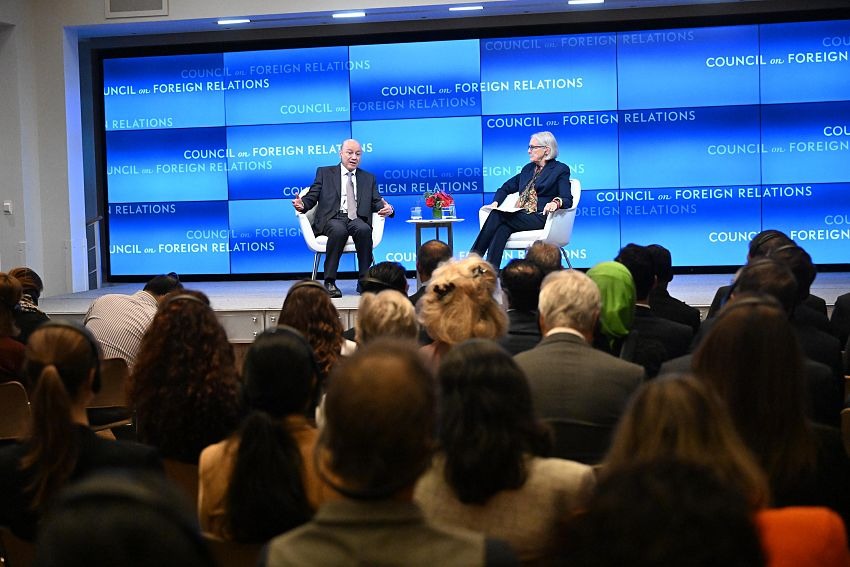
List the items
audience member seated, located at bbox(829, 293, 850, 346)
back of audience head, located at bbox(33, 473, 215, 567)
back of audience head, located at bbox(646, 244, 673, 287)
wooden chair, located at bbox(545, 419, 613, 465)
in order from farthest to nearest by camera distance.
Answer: audience member seated, located at bbox(829, 293, 850, 346) < back of audience head, located at bbox(646, 244, 673, 287) < wooden chair, located at bbox(545, 419, 613, 465) < back of audience head, located at bbox(33, 473, 215, 567)

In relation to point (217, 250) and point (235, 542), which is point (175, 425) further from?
point (217, 250)

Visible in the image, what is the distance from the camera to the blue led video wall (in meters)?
9.82

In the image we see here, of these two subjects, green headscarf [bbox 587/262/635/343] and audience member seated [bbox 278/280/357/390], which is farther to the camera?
green headscarf [bbox 587/262/635/343]

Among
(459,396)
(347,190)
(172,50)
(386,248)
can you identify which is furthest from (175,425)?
(172,50)

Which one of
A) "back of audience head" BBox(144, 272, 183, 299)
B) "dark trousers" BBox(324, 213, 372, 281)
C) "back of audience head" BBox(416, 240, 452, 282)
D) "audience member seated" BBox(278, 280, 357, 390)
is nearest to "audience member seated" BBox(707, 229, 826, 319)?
"back of audience head" BBox(416, 240, 452, 282)

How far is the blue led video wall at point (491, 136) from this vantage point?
9820 mm

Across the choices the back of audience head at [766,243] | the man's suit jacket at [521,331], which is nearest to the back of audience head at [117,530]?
the man's suit jacket at [521,331]

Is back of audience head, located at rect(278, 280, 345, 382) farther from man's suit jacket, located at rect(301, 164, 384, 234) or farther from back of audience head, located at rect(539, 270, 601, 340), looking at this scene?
man's suit jacket, located at rect(301, 164, 384, 234)

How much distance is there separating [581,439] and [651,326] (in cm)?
150

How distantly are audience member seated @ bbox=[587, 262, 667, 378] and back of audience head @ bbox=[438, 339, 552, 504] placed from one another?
185 cm

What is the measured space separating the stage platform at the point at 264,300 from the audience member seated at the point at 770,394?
5353 mm

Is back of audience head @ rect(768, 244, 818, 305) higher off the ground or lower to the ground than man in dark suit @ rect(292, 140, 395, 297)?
lower

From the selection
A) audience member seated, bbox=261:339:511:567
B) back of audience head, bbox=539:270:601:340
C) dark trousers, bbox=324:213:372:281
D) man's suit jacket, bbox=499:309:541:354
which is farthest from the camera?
dark trousers, bbox=324:213:372:281

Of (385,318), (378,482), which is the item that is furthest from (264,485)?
(385,318)
